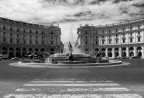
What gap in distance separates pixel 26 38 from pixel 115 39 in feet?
169

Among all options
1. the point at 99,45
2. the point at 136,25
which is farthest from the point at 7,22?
the point at 136,25

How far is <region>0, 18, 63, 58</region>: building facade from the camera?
72062 millimetres

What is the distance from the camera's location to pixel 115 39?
8438cm

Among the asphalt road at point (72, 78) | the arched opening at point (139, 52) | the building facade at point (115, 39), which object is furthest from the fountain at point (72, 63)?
the building facade at point (115, 39)

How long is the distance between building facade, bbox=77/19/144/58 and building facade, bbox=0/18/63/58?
58.1 feet

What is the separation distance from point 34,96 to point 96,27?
8613 centimetres

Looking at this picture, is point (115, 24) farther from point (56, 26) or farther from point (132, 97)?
point (132, 97)

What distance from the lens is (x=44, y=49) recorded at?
286 feet

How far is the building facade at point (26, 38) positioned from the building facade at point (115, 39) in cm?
1772

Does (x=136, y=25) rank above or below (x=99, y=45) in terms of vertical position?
above

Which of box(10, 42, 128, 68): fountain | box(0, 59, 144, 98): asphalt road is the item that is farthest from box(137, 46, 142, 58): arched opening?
box(0, 59, 144, 98): asphalt road

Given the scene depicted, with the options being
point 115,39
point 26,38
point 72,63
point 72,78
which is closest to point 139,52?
point 115,39

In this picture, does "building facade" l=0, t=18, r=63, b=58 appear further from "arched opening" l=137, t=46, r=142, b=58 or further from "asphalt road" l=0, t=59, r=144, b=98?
"asphalt road" l=0, t=59, r=144, b=98

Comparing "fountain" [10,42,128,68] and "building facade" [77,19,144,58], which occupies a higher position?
"building facade" [77,19,144,58]
